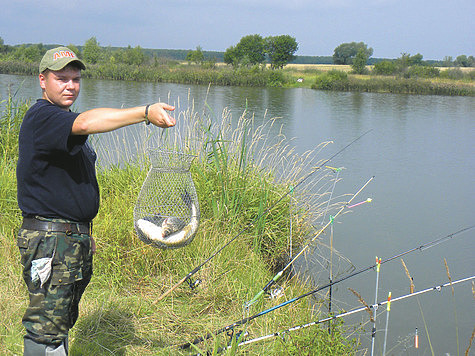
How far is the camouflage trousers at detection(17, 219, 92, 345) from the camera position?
2.25 metres

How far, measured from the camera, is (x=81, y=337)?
3.40 metres

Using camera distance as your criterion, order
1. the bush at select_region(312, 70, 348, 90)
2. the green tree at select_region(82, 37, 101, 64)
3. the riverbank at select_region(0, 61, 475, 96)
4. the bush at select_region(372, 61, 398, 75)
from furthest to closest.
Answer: the bush at select_region(372, 61, 398, 75) < the green tree at select_region(82, 37, 101, 64) < the bush at select_region(312, 70, 348, 90) < the riverbank at select_region(0, 61, 475, 96)

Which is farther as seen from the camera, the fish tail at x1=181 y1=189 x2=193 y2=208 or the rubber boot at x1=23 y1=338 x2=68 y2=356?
the fish tail at x1=181 y1=189 x2=193 y2=208

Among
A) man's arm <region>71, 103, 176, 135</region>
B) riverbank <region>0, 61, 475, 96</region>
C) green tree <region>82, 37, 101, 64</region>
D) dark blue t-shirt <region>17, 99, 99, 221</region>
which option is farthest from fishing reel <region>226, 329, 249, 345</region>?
green tree <region>82, 37, 101, 64</region>

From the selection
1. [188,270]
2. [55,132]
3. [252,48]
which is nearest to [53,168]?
[55,132]

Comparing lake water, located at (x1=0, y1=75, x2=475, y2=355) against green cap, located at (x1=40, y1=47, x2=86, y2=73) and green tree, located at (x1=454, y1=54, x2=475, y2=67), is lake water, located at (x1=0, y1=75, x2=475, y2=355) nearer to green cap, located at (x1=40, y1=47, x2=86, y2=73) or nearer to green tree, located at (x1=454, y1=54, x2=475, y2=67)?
green cap, located at (x1=40, y1=47, x2=86, y2=73)

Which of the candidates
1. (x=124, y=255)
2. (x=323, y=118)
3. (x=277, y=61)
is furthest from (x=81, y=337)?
(x=277, y=61)

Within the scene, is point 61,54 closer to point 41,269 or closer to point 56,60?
point 56,60

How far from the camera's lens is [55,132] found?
79.3 inches

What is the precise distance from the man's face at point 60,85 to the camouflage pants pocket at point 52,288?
24.1 inches

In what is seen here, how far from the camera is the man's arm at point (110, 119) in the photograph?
1942mm

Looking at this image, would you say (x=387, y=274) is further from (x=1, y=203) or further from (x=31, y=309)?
(x=31, y=309)

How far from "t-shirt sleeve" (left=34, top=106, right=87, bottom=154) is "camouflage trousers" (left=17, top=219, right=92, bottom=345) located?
1.32 feet

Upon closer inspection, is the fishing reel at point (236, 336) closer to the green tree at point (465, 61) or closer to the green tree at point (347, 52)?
the green tree at point (465, 61)
